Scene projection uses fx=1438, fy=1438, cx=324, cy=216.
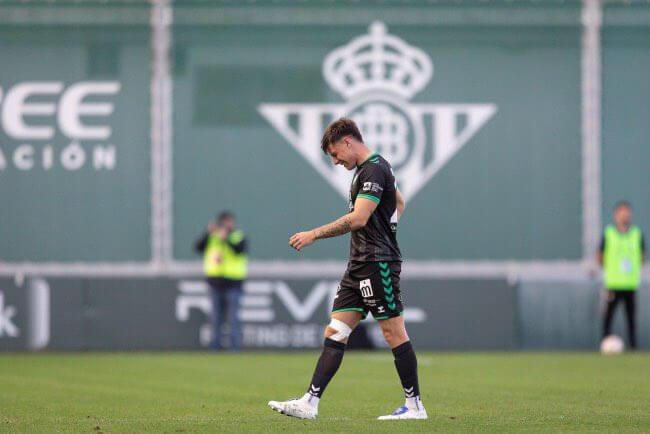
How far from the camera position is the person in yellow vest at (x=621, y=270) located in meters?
19.5

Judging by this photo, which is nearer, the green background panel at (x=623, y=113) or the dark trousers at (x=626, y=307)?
the dark trousers at (x=626, y=307)

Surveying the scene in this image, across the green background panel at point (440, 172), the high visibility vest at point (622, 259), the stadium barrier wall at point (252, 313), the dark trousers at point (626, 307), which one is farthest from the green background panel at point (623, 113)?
the stadium barrier wall at point (252, 313)

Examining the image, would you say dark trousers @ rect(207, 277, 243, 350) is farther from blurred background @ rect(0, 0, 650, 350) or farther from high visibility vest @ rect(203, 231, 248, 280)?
blurred background @ rect(0, 0, 650, 350)

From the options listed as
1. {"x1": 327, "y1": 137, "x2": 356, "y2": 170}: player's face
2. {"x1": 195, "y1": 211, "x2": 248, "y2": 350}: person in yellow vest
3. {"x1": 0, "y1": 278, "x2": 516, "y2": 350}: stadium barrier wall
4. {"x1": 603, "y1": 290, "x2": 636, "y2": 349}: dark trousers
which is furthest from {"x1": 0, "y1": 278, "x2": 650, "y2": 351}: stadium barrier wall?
{"x1": 327, "y1": 137, "x2": 356, "y2": 170}: player's face

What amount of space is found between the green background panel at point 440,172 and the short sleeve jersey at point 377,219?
1150cm

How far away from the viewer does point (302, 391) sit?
476 inches

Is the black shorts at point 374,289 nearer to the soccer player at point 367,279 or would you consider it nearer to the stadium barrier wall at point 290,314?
the soccer player at point 367,279

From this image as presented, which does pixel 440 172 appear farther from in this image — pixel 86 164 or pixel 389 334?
pixel 389 334

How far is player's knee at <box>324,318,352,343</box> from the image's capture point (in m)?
8.98

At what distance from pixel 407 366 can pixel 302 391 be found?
3195 millimetres

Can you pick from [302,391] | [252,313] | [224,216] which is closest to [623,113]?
[224,216]

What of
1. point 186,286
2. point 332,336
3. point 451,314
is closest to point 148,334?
point 186,286

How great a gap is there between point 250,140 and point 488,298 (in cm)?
408

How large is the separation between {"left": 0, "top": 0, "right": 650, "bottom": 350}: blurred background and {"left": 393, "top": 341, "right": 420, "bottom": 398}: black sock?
11323mm
